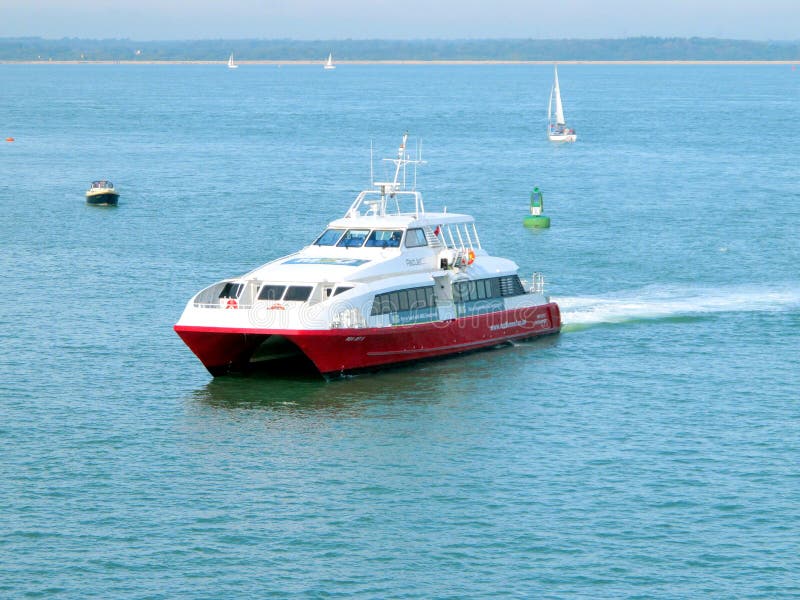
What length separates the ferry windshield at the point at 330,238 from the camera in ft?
181

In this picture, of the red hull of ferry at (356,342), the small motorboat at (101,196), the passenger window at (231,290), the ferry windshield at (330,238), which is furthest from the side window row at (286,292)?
the small motorboat at (101,196)

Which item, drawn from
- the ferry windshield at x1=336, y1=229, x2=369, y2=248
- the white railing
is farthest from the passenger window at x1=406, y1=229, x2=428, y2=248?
the white railing

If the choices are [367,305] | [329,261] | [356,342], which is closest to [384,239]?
[329,261]

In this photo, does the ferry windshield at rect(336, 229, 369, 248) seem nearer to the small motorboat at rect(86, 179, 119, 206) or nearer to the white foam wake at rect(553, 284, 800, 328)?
the white foam wake at rect(553, 284, 800, 328)

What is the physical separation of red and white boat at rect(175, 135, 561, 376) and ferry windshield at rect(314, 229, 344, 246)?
0.17ft

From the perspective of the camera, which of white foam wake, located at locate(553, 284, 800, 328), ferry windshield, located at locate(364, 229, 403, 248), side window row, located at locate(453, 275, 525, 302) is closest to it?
ferry windshield, located at locate(364, 229, 403, 248)

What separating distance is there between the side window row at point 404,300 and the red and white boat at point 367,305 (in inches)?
1.6

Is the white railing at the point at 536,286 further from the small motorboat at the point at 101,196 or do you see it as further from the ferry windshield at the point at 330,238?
the small motorboat at the point at 101,196

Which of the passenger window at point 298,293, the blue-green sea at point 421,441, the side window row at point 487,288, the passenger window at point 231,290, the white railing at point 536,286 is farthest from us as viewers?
the white railing at point 536,286

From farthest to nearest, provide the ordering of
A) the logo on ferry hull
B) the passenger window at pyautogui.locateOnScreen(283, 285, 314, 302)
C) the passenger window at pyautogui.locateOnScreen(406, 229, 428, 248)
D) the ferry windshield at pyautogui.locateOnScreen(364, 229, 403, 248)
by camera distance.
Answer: the passenger window at pyautogui.locateOnScreen(406, 229, 428, 248), the ferry windshield at pyautogui.locateOnScreen(364, 229, 403, 248), the logo on ferry hull, the passenger window at pyautogui.locateOnScreen(283, 285, 314, 302)

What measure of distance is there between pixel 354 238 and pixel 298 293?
17.4 feet

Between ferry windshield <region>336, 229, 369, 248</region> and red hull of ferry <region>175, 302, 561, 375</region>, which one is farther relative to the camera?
ferry windshield <region>336, 229, 369, 248</region>

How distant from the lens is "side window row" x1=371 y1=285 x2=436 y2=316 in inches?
2035

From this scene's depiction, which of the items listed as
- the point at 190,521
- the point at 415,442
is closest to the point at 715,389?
the point at 415,442
